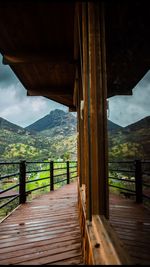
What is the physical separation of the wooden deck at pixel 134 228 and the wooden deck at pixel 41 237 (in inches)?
Result: 18.5

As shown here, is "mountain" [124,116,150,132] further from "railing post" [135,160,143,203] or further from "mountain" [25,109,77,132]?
"mountain" [25,109,77,132]

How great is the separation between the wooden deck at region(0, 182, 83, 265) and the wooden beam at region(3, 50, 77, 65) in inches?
94.5

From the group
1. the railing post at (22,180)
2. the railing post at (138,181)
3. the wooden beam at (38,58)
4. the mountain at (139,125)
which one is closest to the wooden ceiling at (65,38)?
the wooden beam at (38,58)

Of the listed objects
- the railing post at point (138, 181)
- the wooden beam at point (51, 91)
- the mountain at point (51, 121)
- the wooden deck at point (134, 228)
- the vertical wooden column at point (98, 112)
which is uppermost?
the mountain at point (51, 121)

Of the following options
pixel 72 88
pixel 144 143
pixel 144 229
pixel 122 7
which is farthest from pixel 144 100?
pixel 72 88

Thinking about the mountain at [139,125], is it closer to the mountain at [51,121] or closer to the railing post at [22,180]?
the railing post at [22,180]

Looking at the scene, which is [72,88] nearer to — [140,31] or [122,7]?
[140,31]

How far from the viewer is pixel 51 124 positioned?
95.5 feet

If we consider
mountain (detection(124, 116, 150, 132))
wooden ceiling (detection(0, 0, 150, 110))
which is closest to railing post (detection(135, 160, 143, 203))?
mountain (detection(124, 116, 150, 132))

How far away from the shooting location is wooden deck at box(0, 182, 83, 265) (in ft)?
6.73

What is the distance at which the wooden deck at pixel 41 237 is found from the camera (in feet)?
6.73

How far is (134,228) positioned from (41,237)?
107 cm

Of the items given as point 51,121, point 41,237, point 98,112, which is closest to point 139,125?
point 98,112

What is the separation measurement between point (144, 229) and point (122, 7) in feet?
7.31
